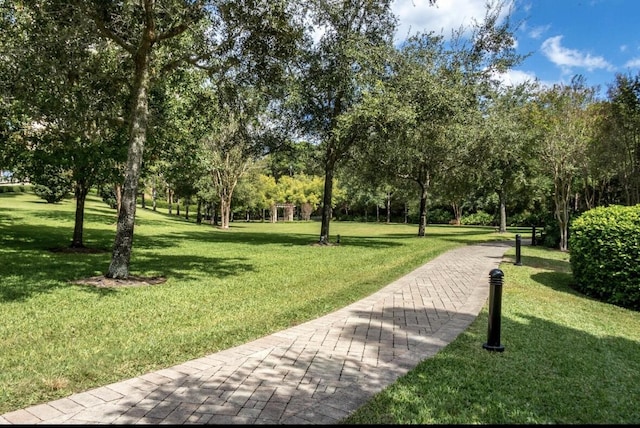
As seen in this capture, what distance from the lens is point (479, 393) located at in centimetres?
399

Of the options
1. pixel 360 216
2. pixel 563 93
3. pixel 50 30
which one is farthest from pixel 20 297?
pixel 360 216

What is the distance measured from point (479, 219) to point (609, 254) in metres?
49.0

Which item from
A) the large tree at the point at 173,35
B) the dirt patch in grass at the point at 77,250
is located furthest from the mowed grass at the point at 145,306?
the large tree at the point at 173,35

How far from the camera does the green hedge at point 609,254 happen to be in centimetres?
856

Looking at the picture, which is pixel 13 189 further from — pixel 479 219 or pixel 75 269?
pixel 479 219

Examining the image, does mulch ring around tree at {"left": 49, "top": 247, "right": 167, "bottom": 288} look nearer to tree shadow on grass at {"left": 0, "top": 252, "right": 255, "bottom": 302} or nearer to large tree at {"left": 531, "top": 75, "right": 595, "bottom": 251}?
tree shadow on grass at {"left": 0, "top": 252, "right": 255, "bottom": 302}

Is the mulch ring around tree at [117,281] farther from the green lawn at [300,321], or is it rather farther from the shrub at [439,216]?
the shrub at [439,216]

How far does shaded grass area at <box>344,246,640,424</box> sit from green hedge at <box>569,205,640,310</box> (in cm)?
148

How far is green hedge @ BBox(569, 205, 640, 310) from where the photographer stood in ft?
28.1

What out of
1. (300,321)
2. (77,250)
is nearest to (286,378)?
(300,321)

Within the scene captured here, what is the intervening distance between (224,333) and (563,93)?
17576mm

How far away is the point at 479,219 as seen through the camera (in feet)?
183

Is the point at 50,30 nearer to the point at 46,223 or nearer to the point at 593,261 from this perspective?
the point at 593,261

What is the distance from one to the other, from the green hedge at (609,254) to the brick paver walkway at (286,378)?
3.74 metres
